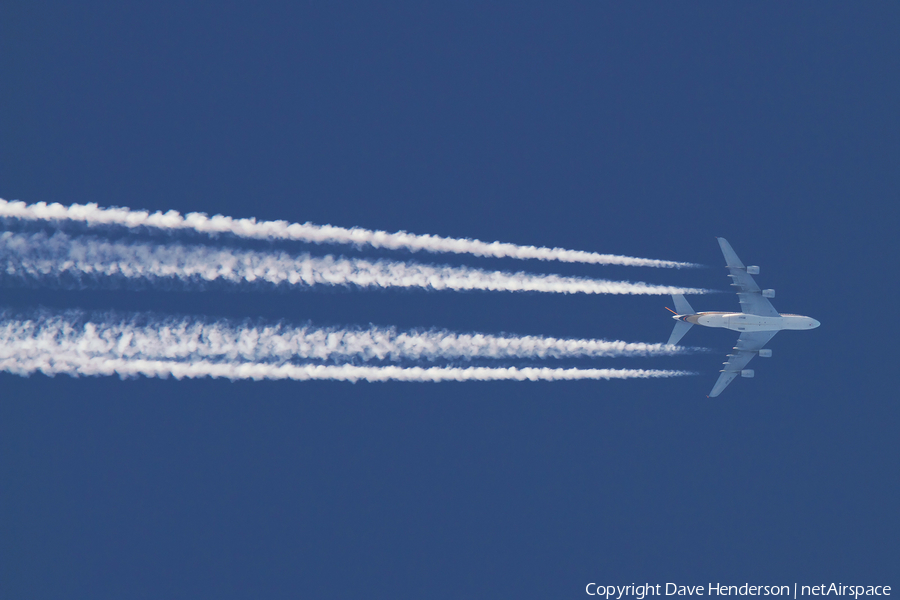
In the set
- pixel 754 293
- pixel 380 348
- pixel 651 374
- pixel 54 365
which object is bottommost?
pixel 54 365

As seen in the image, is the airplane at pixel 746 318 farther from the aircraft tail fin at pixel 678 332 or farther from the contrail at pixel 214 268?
the contrail at pixel 214 268

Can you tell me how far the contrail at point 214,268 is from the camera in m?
30.9

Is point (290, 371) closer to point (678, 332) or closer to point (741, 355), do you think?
point (678, 332)

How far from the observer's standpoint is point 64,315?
31.2 meters

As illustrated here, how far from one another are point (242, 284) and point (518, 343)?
534 inches

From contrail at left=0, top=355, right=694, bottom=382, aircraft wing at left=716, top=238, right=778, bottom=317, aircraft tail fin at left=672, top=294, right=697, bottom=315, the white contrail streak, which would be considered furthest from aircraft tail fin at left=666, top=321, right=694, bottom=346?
the white contrail streak

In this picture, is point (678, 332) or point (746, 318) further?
point (678, 332)

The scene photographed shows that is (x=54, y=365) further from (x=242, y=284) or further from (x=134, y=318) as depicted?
(x=242, y=284)

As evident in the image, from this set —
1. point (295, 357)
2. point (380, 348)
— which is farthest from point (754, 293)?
point (295, 357)

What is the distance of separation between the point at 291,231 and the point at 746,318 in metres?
24.1

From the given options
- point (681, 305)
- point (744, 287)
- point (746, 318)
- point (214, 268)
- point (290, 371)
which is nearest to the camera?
point (214, 268)

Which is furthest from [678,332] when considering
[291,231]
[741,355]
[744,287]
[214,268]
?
[214,268]

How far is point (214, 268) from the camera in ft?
110

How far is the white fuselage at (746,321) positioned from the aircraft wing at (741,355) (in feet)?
4.93
